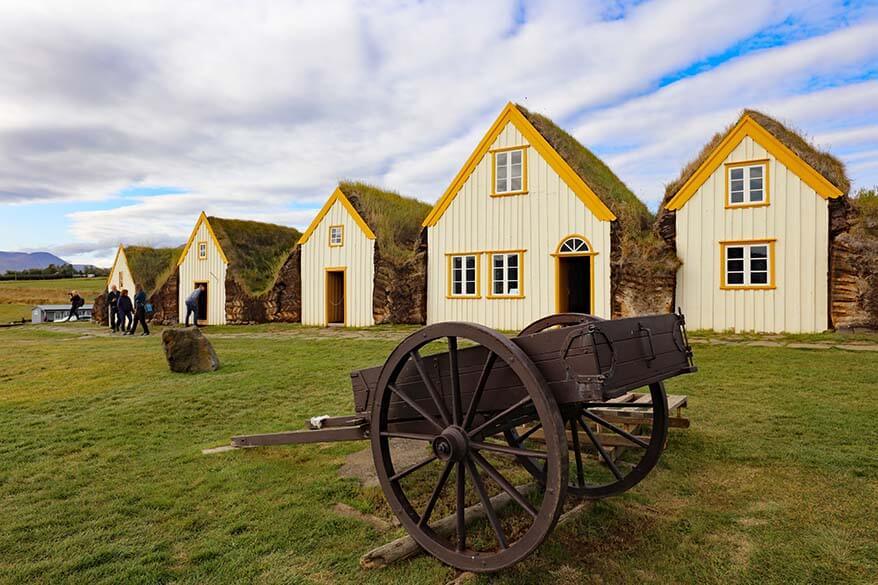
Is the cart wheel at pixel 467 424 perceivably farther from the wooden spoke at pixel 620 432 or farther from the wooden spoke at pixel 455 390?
the wooden spoke at pixel 620 432

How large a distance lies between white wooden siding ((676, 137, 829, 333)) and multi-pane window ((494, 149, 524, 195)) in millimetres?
5147

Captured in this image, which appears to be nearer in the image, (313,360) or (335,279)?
(313,360)

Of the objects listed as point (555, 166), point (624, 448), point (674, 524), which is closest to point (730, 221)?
point (555, 166)

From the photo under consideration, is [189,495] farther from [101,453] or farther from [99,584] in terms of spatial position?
[101,453]

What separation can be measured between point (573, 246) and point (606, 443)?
13.9 meters

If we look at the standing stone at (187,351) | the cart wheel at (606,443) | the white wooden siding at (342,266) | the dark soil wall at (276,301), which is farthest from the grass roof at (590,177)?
the cart wheel at (606,443)

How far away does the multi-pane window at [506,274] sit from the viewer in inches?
762

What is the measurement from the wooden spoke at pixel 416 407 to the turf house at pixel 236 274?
21753mm

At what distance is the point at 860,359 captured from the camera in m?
11.1

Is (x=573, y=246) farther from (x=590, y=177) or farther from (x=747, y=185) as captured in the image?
(x=747, y=185)

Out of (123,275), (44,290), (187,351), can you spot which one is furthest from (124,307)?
(44,290)

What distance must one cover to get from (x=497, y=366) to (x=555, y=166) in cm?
1640

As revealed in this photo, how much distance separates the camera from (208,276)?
90.0 ft

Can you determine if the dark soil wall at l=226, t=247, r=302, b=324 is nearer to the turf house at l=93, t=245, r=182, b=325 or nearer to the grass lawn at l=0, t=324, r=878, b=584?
the turf house at l=93, t=245, r=182, b=325
